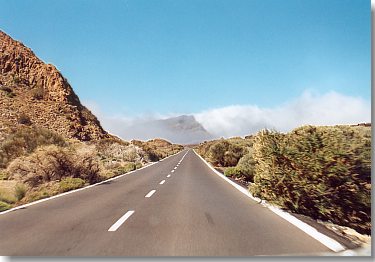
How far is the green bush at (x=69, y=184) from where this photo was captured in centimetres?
1391

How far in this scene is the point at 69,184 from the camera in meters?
14.5

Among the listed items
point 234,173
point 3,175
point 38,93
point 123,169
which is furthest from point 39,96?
point 234,173

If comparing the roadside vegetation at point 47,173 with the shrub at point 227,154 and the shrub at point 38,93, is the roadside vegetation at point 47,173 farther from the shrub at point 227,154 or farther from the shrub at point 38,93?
the shrub at point 38,93

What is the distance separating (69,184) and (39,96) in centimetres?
5268

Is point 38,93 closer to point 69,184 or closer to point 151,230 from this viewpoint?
point 69,184

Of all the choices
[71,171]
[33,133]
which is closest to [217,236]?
[71,171]

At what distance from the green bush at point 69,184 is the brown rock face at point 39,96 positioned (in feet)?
129

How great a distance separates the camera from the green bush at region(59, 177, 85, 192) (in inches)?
548

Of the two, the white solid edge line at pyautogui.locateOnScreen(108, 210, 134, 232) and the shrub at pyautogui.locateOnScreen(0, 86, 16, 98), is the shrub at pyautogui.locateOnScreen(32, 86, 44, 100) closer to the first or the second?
the shrub at pyautogui.locateOnScreen(0, 86, 16, 98)

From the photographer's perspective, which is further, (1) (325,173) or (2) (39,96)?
(2) (39,96)

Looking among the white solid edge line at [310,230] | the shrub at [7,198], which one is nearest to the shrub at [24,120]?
the shrub at [7,198]

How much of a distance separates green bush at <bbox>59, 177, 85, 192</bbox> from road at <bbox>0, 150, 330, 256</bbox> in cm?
339

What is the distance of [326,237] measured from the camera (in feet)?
18.8

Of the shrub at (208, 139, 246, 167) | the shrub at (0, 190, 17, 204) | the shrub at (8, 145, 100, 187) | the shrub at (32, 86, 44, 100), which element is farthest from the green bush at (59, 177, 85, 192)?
the shrub at (32, 86, 44, 100)
